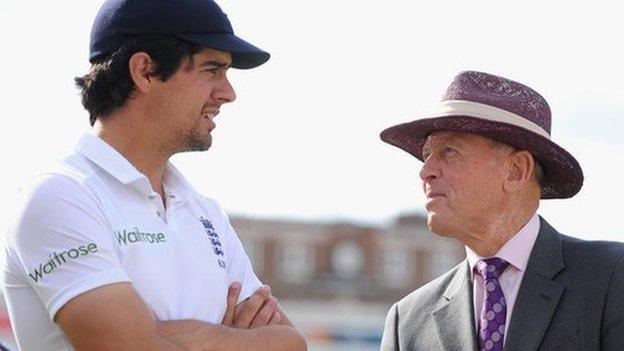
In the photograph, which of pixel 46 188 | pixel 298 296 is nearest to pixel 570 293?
pixel 46 188

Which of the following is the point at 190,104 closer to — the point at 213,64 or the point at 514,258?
the point at 213,64

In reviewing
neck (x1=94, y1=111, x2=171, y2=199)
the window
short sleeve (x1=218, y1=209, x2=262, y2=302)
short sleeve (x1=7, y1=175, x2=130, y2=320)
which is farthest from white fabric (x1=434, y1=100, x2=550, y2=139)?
the window

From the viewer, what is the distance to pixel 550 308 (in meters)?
5.02

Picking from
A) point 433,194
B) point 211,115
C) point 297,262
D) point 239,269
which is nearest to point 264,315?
point 239,269

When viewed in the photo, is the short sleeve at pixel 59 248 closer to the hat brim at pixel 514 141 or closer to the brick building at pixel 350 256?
the hat brim at pixel 514 141

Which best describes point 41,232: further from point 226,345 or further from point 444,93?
point 444,93

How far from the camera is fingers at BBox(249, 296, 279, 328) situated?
4508 mm

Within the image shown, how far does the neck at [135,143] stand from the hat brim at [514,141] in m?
1.02

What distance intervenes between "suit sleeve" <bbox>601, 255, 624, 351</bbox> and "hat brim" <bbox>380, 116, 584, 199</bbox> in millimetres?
404

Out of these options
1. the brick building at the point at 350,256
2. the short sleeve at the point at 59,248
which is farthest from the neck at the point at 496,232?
the brick building at the point at 350,256

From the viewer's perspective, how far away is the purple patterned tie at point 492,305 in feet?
16.6

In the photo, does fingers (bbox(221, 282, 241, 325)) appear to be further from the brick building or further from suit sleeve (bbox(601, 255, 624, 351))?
the brick building

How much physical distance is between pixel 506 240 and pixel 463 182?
0.23 meters

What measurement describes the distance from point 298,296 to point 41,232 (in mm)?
52718
